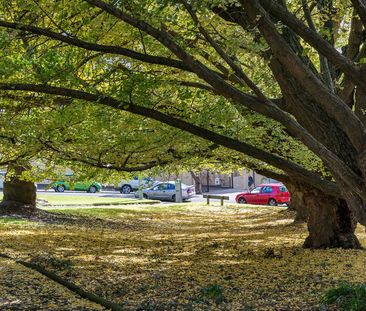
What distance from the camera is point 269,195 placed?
33656 millimetres

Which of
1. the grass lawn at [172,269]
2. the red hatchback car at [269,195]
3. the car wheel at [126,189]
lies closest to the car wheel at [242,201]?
the red hatchback car at [269,195]

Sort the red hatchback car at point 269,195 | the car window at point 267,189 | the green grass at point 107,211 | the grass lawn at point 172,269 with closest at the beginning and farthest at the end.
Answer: the grass lawn at point 172,269 → the green grass at point 107,211 → the red hatchback car at point 269,195 → the car window at point 267,189

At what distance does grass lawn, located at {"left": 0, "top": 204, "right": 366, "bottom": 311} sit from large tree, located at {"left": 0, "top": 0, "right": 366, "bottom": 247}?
147 cm

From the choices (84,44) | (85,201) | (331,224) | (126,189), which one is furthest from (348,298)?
(126,189)

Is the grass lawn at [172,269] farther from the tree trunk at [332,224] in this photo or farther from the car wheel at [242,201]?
the car wheel at [242,201]

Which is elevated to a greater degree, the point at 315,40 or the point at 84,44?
the point at 84,44

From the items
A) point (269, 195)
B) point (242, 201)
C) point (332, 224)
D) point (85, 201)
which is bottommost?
point (242, 201)

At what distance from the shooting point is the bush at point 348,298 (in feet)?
18.0

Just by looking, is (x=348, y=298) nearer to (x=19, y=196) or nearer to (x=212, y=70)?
(x=212, y=70)

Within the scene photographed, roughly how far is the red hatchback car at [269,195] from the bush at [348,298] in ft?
89.8

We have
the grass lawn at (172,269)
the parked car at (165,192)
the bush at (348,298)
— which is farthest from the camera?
the parked car at (165,192)

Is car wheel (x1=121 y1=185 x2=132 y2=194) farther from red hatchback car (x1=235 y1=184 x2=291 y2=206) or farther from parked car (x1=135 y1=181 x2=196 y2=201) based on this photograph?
red hatchback car (x1=235 y1=184 x2=291 y2=206)

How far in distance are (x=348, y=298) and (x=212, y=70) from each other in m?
3.52

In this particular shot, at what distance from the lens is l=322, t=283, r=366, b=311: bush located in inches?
217
